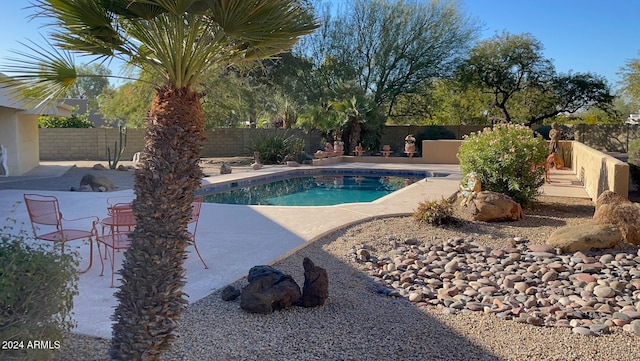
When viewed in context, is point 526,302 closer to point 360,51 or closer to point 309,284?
point 309,284

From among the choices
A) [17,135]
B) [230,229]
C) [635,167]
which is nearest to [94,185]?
[17,135]

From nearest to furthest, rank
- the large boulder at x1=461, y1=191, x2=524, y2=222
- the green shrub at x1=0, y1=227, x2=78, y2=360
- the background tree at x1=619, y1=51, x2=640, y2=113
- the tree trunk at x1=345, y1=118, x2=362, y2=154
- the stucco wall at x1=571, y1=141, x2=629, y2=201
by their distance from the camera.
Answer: the green shrub at x1=0, y1=227, x2=78, y2=360, the large boulder at x1=461, y1=191, x2=524, y2=222, the stucco wall at x1=571, y1=141, x2=629, y2=201, the tree trunk at x1=345, y1=118, x2=362, y2=154, the background tree at x1=619, y1=51, x2=640, y2=113

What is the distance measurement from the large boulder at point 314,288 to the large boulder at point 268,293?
77 mm

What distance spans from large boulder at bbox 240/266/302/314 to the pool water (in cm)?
865

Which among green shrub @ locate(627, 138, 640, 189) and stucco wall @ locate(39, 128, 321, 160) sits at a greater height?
stucco wall @ locate(39, 128, 321, 160)

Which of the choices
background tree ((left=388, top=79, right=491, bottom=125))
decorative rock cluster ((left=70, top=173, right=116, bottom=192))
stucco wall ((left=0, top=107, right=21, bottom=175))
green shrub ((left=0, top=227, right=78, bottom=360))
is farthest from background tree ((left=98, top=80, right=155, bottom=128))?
green shrub ((left=0, top=227, right=78, bottom=360))

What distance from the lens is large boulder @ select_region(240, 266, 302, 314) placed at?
4.79 meters

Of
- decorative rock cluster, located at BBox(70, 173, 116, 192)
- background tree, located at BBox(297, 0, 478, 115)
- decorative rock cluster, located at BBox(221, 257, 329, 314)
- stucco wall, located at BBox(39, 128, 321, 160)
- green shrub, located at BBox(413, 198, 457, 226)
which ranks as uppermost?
background tree, located at BBox(297, 0, 478, 115)

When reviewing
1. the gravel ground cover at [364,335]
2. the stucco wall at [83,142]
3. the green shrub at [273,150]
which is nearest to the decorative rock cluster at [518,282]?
the gravel ground cover at [364,335]

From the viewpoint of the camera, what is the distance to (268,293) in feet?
15.9

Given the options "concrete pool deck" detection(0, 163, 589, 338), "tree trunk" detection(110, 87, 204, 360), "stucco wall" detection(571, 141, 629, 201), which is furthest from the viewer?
"stucco wall" detection(571, 141, 629, 201)

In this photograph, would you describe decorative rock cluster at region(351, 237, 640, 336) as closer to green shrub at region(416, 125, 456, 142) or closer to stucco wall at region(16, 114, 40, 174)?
stucco wall at region(16, 114, 40, 174)

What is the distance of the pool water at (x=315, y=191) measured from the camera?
1430 cm

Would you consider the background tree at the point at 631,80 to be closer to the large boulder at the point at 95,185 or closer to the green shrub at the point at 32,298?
the large boulder at the point at 95,185
